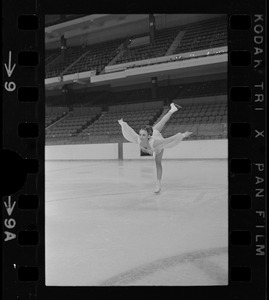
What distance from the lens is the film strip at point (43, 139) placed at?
34 centimetres

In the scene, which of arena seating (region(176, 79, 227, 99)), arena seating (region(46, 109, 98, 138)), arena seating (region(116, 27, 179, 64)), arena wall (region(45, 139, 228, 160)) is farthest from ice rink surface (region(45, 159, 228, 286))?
arena seating (region(116, 27, 179, 64))

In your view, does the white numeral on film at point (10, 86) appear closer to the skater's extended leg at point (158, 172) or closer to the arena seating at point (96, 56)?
the skater's extended leg at point (158, 172)

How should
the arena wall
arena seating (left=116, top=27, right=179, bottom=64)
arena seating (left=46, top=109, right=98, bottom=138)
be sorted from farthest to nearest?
arena seating (left=116, top=27, right=179, bottom=64), arena seating (left=46, top=109, right=98, bottom=138), the arena wall

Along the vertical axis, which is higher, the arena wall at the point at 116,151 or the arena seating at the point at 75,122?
the arena seating at the point at 75,122

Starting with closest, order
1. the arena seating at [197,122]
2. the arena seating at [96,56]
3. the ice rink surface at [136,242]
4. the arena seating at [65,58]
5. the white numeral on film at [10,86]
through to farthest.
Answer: the white numeral on film at [10,86], the ice rink surface at [136,242], the arena seating at [65,58], the arena seating at [197,122], the arena seating at [96,56]

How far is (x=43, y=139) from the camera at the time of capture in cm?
34

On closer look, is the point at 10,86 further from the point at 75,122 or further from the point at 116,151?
the point at 75,122

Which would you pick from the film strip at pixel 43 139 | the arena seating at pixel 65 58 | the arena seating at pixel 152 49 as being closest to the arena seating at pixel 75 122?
the arena seating at pixel 152 49

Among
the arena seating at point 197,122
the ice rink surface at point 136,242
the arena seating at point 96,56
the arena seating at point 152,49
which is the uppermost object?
the arena seating at point 152,49

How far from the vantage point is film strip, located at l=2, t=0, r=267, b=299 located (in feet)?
1.10

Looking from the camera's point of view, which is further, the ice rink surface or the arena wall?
the arena wall

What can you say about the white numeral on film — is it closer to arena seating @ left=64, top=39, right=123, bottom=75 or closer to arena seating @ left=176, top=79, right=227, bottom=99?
arena seating @ left=64, top=39, right=123, bottom=75
